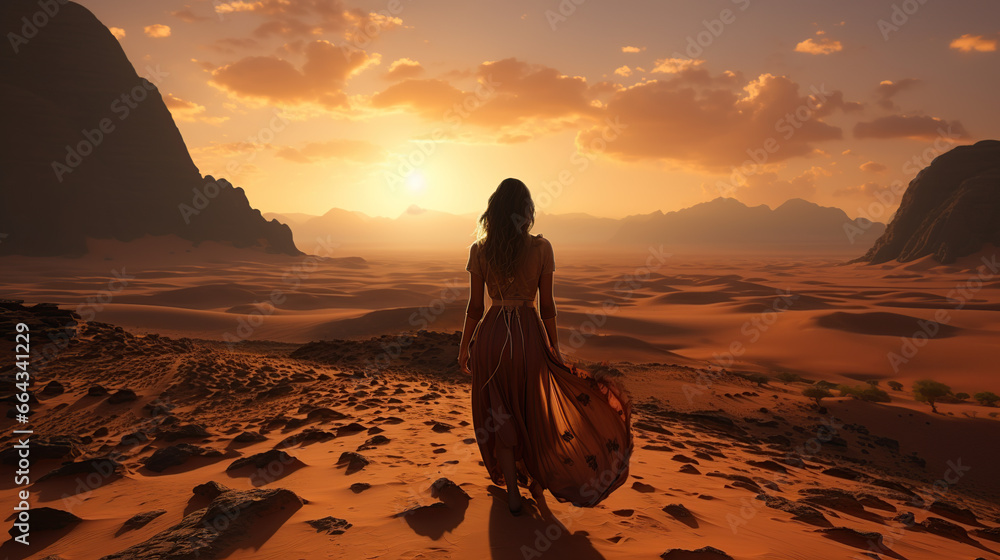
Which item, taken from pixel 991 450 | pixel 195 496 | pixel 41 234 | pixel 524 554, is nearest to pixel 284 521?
pixel 195 496

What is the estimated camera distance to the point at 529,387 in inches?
120

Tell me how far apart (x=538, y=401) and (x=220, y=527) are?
193 cm

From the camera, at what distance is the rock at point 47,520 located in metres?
2.80

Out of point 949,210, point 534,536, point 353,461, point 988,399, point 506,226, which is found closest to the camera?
A: point 534,536

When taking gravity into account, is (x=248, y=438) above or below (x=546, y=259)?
below

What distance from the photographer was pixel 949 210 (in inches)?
2842

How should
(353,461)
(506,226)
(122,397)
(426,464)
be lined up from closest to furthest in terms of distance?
1. (506,226)
2. (353,461)
3. (426,464)
4. (122,397)

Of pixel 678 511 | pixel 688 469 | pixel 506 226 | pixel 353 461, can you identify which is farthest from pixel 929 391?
pixel 353 461

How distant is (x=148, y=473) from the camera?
3904 mm

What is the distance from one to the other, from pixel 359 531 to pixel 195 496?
1.29 meters

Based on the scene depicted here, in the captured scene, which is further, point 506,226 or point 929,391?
point 929,391

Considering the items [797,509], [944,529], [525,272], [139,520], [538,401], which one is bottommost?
[944,529]

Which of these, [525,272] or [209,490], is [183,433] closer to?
[209,490]

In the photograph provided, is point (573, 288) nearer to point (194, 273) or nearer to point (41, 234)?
point (194, 273)
